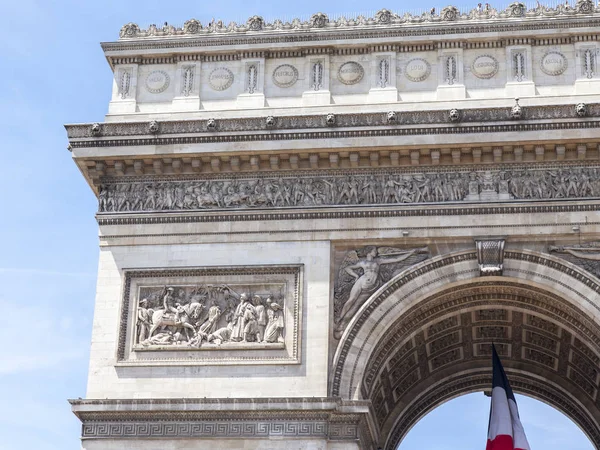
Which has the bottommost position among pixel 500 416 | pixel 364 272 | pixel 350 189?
pixel 500 416

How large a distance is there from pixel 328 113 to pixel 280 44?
237 cm

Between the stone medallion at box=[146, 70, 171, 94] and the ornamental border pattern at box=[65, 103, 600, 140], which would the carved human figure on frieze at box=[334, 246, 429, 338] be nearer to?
the ornamental border pattern at box=[65, 103, 600, 140]

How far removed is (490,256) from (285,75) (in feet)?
20.4

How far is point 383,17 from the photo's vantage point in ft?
91.9

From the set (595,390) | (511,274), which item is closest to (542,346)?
(595,390)

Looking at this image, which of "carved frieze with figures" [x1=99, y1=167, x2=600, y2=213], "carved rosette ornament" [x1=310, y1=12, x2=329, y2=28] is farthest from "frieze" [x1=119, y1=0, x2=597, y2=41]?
"carved frieze with figures" [x1=99, y1=167, x2=600, y2=213]

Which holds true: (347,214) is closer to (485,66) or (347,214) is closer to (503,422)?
(485,66)

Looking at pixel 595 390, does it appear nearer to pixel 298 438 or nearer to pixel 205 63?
pixel 298 438

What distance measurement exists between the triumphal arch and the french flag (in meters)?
1.49

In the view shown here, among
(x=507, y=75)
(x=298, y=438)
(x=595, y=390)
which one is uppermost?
(x=507, y=75)

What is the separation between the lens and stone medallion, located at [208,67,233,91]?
28.0 m

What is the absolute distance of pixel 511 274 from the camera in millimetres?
25438

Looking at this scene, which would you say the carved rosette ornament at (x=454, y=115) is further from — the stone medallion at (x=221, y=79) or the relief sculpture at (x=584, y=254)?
the stone medallion at (x=221, y=79)

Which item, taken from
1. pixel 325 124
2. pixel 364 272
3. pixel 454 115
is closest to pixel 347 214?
pixel 364 272
